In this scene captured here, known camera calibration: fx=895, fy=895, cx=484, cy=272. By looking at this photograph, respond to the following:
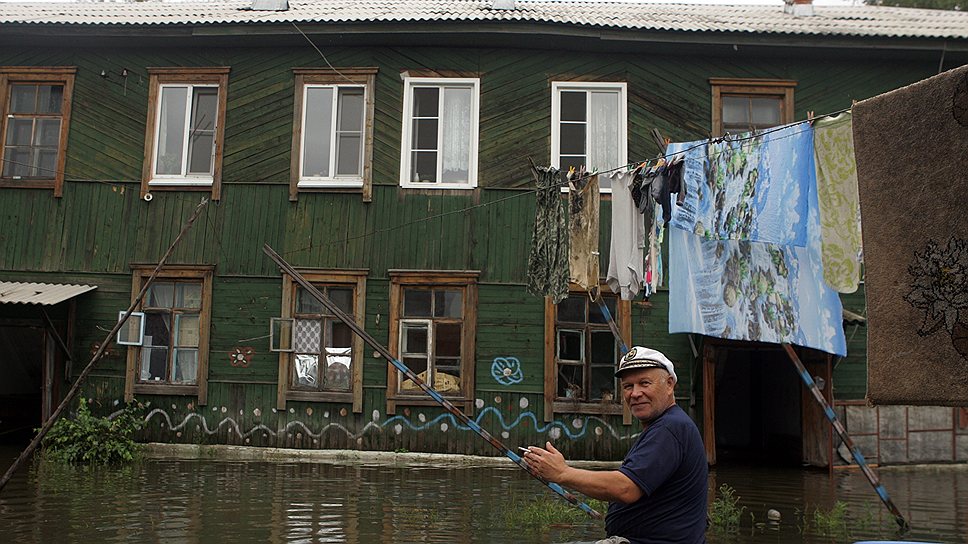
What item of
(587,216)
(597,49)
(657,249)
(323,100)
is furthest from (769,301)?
(323,100)

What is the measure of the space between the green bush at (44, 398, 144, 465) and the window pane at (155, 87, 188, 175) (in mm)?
4205

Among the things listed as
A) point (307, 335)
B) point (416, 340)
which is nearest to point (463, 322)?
point (416, 340)

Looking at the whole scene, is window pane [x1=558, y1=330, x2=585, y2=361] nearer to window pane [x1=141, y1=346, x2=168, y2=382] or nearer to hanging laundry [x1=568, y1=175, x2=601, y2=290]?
hanging laundry [x1=568, y1=175, x2=601, y2=290]

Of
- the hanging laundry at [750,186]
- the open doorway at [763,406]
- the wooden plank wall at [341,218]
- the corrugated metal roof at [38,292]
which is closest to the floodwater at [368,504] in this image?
the open doorway at [763,406]

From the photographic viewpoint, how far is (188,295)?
15.1 meters

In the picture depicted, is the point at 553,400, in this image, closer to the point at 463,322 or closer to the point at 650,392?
the point at 463,322

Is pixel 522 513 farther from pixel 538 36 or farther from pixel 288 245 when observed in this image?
pixel 538 36

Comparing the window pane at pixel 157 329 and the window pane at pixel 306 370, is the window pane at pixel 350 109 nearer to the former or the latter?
the window pane at pixel 306 370

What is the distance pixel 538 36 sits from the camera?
48.1 feet

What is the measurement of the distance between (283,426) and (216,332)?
6.36ft

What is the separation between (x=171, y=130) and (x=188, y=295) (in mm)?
2916

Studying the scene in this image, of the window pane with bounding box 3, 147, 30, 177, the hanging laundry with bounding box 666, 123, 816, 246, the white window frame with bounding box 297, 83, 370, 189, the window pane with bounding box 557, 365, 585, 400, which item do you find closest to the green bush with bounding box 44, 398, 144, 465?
the window pane with bounding box 3, 147, 30, 177

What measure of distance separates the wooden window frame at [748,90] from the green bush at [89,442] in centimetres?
1060

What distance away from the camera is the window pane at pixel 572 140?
15.1 metres
